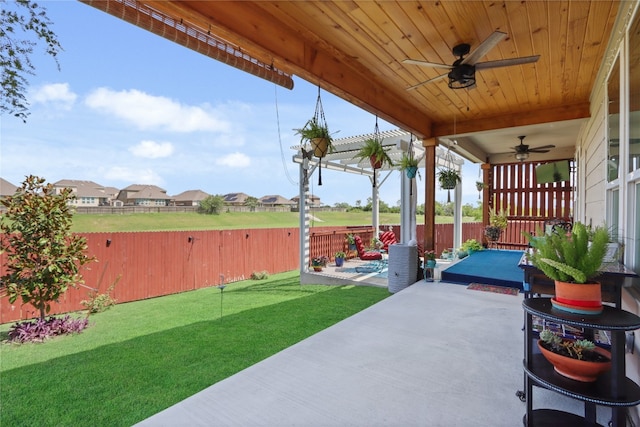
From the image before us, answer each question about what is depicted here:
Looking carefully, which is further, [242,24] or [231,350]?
[231,350]

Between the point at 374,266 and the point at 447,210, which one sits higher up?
the point at 447,210

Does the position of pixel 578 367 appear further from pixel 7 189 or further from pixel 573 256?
pixel 7 189

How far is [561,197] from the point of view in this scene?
8.05 meters

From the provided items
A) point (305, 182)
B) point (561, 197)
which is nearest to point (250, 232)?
point (305, 182)

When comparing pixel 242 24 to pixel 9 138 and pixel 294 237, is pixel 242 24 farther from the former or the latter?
pixel 294 237


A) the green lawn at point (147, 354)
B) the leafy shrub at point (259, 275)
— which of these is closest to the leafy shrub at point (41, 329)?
the green lawn at point (147, 354)

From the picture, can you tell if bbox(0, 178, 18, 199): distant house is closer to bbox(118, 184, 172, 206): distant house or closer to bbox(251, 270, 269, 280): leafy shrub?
bbox(251, 270, 269, 280): leafy shrub

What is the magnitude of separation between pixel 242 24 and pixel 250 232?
6.74 meters

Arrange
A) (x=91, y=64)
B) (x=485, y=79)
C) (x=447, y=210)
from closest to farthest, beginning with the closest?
(x=485, y=79) < (x=91, y=64) < (x=447, y=210)

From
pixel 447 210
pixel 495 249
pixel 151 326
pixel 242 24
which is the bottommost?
pixel 151 326

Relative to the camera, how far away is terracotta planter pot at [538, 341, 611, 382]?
135 centimetres

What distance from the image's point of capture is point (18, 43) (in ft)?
7.16

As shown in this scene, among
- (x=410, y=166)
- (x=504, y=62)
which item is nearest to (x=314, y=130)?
(x=504, y=62)

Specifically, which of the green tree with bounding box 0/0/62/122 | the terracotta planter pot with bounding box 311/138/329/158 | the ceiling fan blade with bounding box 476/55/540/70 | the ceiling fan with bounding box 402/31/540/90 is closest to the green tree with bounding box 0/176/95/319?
the green tree with bounding box 0/0/62/122
